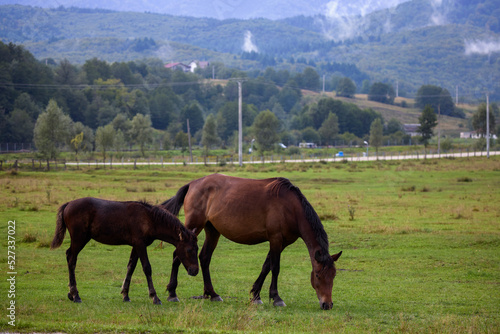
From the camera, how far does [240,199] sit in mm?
11141

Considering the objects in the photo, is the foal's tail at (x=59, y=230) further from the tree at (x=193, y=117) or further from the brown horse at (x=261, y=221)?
the tree at (x=193, y=117)

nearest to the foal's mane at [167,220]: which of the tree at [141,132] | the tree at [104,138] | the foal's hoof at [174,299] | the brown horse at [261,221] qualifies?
the brown horse at [261,221]

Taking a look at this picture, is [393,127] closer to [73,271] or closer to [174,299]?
[174,299]

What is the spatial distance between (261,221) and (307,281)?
3.41 meters

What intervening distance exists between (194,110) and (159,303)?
483ft

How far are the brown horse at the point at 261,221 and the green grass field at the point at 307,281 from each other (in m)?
0.58

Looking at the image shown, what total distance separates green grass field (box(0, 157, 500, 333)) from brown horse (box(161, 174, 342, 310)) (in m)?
0.58

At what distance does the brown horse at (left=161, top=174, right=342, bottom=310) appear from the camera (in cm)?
1018

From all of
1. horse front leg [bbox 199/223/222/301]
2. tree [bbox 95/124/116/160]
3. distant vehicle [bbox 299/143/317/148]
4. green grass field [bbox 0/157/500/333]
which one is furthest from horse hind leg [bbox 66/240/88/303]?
distant vehicle [bbox 299/143/317/148]

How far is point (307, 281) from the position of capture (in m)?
13.4

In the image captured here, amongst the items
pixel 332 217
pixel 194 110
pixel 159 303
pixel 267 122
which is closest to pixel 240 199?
pixel 159 303

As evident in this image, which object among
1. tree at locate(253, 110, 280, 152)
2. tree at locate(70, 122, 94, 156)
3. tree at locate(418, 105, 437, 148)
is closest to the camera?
tree at locate(70, 122, 94, 156)

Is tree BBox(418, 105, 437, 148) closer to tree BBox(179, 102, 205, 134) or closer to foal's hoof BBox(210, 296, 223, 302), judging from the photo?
tree BBox(179, 102, 205, 134)

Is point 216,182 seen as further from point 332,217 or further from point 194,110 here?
point 194,110
